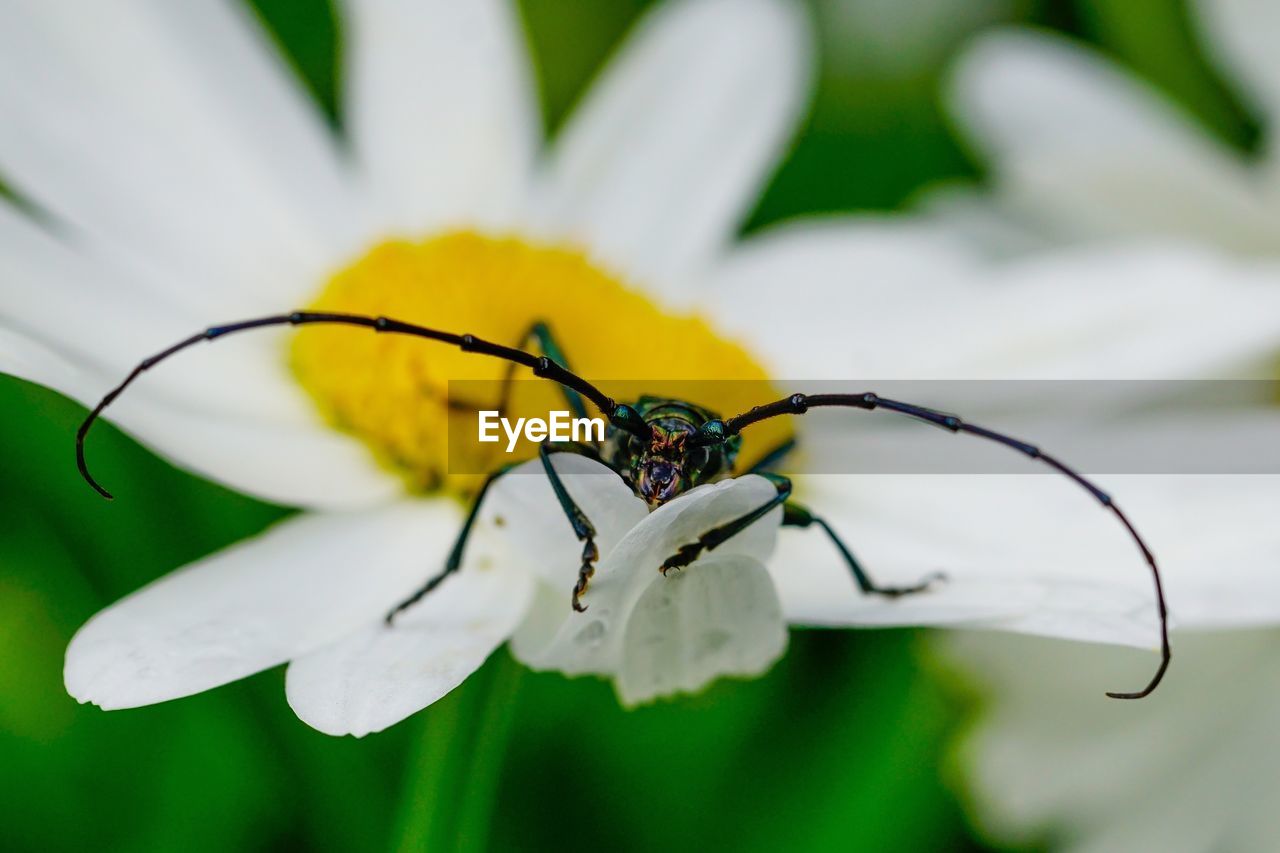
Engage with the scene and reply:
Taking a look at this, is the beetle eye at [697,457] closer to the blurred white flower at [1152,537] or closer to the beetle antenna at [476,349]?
the beetle antenna at [476,349]

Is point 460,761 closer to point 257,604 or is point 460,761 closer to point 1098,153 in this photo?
point 257,604

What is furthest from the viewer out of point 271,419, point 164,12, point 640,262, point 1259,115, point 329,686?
point 1259,115

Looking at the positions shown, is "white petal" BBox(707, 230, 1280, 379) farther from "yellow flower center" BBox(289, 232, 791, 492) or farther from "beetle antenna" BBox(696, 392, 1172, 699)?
"beetle antenna" BBox(696, 392, 1172, 699)

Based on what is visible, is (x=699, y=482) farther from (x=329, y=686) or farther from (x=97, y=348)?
(x=97, y=348)

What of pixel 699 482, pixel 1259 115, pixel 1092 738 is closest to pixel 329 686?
pixel 699 482

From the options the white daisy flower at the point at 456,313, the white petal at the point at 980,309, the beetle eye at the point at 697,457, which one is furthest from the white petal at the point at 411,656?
the white petal at the point at 980,309

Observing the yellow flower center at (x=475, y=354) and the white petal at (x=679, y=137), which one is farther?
the white petal at (x=679, y=137)
